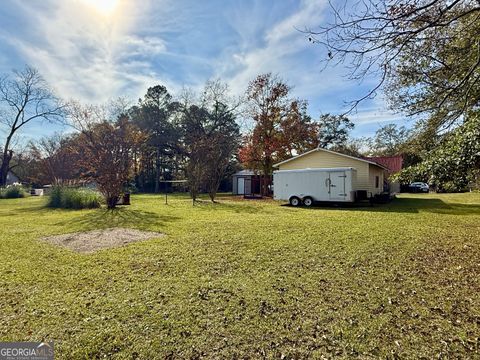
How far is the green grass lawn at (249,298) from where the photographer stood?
7.70ft

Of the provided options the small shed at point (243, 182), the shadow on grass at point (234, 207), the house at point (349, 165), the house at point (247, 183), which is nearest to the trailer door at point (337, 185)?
the house at point (349, 165)

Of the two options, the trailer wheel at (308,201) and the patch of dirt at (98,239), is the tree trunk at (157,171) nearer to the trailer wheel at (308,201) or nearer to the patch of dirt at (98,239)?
the trailer wheel at (308,201)

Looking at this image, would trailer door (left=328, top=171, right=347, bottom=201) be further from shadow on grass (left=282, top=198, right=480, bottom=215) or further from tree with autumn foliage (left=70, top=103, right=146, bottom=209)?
tree with autumn foliage (left=70, top=103, right=146, bottom=209)

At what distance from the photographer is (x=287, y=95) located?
22609 mm

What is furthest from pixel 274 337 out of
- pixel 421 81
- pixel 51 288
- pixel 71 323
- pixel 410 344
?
pixel 421 81

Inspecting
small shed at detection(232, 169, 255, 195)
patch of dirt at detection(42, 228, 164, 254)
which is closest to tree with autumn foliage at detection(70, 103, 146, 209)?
patch of dirt at detection(42, 228, 164, 254)

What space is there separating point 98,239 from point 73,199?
863cm

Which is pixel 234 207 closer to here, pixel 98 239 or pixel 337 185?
pixel 337 185

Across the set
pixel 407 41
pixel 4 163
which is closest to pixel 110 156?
pixel 407 41

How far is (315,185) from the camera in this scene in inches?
570

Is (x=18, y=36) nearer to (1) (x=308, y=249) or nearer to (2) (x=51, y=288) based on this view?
(2) (x=51, y=288)

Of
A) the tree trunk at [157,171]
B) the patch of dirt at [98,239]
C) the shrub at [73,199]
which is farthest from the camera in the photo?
A: the tree trunk at [157,171]

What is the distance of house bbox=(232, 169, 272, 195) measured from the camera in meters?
26.3

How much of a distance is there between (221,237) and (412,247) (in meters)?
4.34
